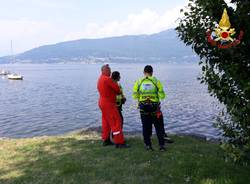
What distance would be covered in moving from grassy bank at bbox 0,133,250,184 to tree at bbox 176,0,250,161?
3.99 feet

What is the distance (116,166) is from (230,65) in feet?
15.4

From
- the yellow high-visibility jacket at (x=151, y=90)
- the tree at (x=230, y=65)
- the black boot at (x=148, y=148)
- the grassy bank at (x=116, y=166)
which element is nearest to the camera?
the tree at (x=230, y=65)

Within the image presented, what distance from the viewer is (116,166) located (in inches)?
413

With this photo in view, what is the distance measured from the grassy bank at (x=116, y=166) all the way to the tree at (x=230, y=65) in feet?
3.99

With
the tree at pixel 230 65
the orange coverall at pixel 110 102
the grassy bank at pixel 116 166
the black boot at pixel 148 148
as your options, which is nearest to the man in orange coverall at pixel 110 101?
the orange coverall at pixel 110 102

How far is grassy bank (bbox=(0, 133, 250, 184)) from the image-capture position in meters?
9.20

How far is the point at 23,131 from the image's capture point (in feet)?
107

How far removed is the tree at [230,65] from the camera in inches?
281

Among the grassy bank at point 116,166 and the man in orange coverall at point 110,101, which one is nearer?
the grassy bank at point 116,166

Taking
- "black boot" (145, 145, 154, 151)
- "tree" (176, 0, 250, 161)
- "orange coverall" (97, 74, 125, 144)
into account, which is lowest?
"black boot" (145, 145, 154, 151)

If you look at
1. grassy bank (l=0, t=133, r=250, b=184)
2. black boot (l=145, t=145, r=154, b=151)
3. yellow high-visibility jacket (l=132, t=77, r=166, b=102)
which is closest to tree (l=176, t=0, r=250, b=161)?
grassy bank (l=0, t=133, r=250, b=184)

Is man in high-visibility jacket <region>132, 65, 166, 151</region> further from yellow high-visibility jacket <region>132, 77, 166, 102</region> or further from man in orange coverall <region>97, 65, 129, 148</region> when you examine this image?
man in orange coverall <region>97, 65, 129, 148</region>

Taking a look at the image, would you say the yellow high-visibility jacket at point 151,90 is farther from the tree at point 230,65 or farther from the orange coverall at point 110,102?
the tree at point 230,65

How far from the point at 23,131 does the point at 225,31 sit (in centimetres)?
2770
